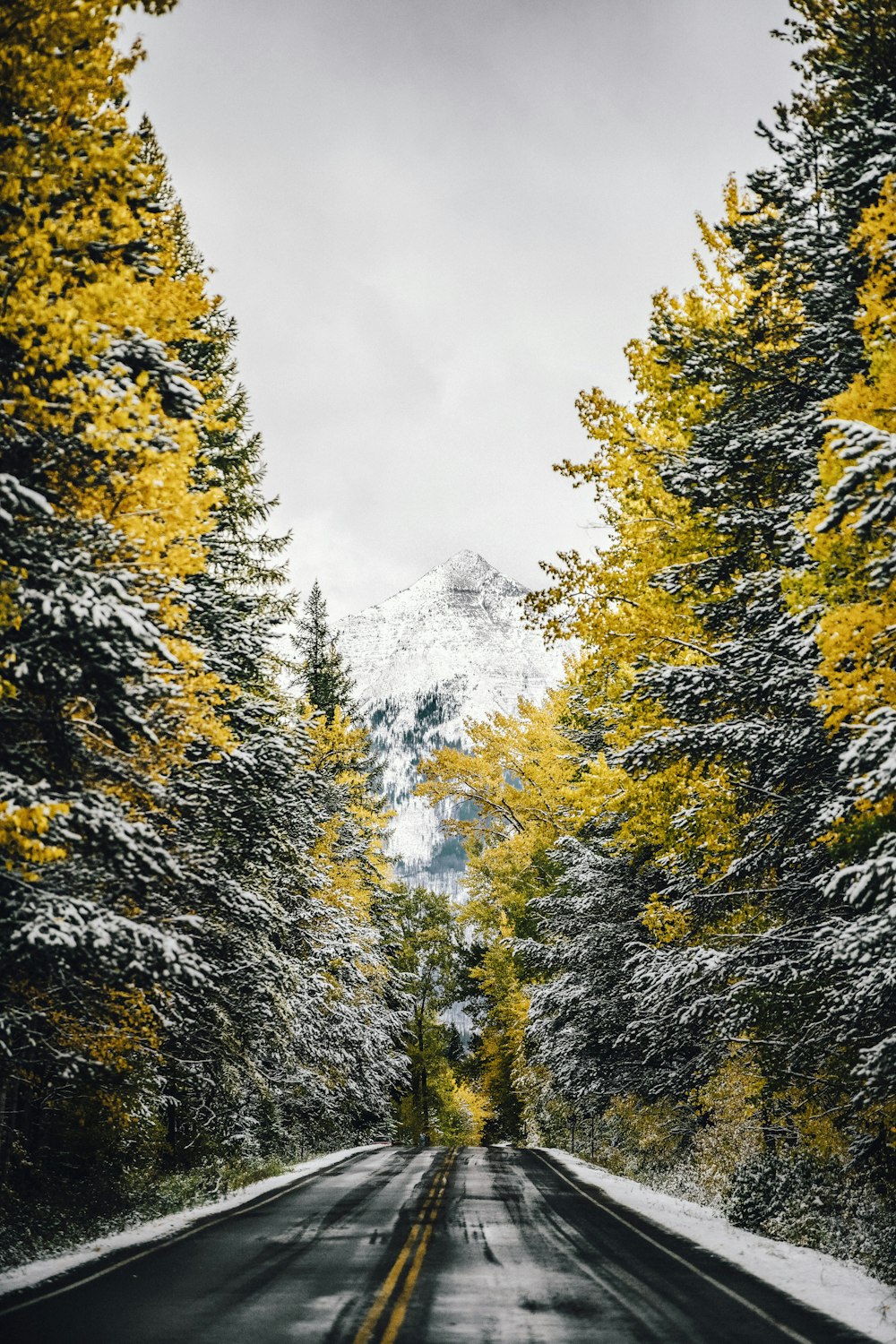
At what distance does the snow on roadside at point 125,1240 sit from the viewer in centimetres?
891

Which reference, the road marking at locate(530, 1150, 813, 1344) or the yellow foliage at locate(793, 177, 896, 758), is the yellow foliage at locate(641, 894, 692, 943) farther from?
the yellow foliage at locate(793, 177, 896, 758)

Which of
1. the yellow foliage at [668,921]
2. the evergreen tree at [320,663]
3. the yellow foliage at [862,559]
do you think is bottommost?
the yellow foliage at [668,921]

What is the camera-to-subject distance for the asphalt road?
23.1ft

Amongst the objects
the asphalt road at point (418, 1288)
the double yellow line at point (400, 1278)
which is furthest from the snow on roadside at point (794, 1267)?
the double yellow line at point (400, 1278)

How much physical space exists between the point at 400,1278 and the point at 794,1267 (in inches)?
166

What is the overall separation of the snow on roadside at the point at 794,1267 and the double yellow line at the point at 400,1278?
3.19 metres

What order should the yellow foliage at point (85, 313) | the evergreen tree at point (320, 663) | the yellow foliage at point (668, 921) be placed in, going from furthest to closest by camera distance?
the evergreen tree at point (320, 663) < the yellow foliage at point (668, 921) < the yellow foliage at point (85, 313)

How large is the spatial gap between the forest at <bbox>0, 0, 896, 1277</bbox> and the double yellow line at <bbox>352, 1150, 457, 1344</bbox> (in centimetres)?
313

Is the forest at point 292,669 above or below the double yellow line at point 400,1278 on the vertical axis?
above

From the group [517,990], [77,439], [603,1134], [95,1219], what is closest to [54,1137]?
[95,1219]

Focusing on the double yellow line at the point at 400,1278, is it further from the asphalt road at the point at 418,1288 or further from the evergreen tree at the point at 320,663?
the evergreen tree at the point at 320,663

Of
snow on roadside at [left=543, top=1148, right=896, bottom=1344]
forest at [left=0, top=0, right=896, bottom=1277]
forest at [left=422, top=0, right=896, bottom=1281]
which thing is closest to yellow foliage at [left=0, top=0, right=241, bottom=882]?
forest at [left=0, top=0, right=896, bottom=1277]

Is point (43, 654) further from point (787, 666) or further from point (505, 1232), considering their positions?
point (505, 1232)

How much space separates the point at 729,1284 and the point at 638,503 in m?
9.06
